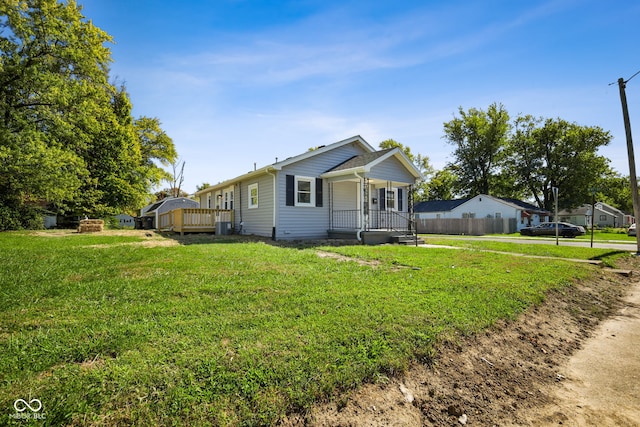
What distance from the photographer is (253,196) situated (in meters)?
14.7

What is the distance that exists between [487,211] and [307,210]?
28.0m

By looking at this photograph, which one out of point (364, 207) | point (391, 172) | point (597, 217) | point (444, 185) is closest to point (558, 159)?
point (444, 185)

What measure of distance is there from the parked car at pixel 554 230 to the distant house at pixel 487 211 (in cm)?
396

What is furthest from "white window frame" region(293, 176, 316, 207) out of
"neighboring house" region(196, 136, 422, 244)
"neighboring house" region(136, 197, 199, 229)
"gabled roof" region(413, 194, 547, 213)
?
Result: "gabled roof" region(413, 194, 547, 213)

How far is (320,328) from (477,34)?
30.9ft

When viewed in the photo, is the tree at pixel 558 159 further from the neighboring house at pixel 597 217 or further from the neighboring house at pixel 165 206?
the neighboring house at pixel 165 206

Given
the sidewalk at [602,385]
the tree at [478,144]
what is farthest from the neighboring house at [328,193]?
the tree at [478,144]

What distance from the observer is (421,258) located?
26.6 ft

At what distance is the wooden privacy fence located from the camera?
2892 centimetres

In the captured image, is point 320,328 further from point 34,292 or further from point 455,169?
point 455,169

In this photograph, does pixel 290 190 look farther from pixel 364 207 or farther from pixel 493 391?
pixel 493 391

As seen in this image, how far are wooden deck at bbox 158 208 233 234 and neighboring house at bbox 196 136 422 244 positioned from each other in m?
0.96

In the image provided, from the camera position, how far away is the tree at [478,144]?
4316cm

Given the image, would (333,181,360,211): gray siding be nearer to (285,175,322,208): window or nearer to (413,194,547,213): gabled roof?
(285,175,322,208): window
